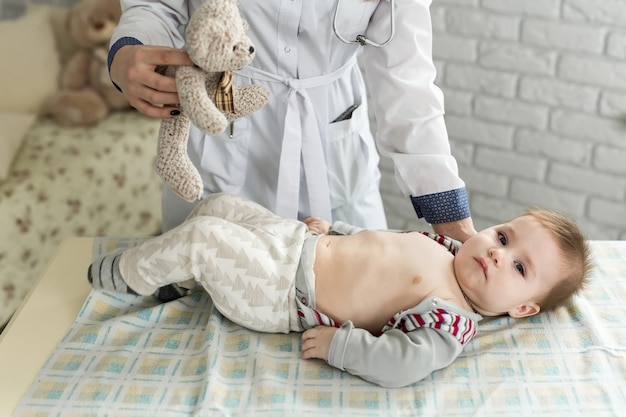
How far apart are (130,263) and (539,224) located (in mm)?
834

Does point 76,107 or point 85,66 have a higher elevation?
point 85,66

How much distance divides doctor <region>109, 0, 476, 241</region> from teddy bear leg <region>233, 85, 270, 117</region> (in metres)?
0.27

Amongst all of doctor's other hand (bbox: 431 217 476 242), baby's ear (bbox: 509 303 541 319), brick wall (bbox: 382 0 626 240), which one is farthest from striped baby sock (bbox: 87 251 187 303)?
brick wall (bbox: 382 0 626 240)

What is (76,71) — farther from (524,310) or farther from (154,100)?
(524,310)

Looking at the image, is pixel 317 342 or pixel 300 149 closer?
pixel 317 342

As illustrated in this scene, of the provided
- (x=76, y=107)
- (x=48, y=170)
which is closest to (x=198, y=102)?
(x=48, y=170)

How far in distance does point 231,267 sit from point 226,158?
0.32 meters

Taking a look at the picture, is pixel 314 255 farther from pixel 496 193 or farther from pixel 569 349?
pixel 496 193

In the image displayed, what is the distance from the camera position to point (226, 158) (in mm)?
1604

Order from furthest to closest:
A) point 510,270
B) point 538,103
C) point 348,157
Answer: point 538,103, point 348,157, point 510,270

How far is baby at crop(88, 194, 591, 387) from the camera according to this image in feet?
4.38

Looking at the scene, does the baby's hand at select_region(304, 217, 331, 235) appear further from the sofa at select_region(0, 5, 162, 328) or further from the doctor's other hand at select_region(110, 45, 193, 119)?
the sofa at select_region(0, 5, 162, 328)

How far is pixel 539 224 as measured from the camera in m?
1.49

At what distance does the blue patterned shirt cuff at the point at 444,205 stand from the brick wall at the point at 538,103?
3.65 feet
